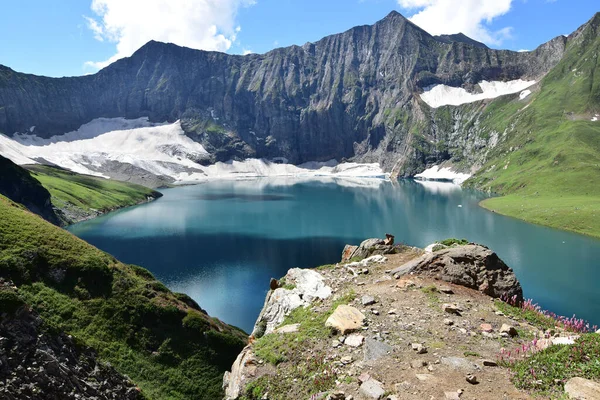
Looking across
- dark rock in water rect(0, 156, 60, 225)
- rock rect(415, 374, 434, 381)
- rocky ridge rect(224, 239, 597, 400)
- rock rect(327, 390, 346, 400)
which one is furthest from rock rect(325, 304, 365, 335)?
dark rock in water rect(0, 156, 60, 225)

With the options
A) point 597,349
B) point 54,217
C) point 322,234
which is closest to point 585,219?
point 322,234

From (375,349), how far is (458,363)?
332 centimetres

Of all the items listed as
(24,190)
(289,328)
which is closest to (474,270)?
(289,328)

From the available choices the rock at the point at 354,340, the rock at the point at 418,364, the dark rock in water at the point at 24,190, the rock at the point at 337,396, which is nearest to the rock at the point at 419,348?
the rock at the point at 418,364

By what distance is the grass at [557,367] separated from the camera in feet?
36.5

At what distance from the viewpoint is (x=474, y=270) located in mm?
21922

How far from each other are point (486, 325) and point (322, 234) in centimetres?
8391

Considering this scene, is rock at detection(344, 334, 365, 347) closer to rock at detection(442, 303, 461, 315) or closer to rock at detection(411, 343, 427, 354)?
rock at detection(411, 343, 427, 354)

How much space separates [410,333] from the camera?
1694cm

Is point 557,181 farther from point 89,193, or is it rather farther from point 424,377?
point 89,193

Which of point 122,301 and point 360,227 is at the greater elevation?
point 122,301

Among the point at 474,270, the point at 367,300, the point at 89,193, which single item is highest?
the point at 474,270

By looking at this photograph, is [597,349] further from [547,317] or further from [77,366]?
[77,366]

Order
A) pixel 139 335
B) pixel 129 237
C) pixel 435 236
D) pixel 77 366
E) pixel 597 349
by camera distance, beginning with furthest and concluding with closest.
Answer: pixel 129 237, pixel 435 236, pixel 139 335, pixel 77 366, pixel 597 349
